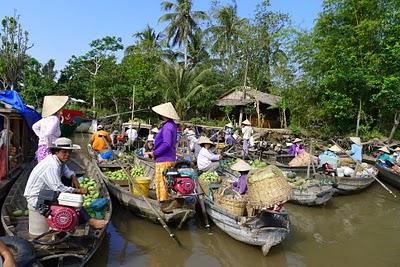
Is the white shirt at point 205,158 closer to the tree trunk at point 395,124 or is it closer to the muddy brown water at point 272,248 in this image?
the muddy brown water at point 272,248

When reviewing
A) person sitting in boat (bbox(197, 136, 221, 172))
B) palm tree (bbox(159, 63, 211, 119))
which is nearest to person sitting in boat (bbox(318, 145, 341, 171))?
person sitting in boat (bbox(197, 136, 221, 172))

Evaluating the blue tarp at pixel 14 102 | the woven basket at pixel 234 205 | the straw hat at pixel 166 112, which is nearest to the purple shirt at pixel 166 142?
the straw hat at pixel 166 112

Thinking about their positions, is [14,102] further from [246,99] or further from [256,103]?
[246,99]

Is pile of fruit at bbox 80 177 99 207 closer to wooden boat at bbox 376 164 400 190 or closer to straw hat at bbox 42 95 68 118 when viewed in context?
straw hat at bbox 42 95 68 118

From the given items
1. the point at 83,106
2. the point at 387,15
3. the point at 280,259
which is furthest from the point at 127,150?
the point at 83,106

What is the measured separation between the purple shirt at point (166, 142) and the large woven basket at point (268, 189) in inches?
63.2

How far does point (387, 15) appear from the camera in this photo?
18922mm

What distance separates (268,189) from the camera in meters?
6.02

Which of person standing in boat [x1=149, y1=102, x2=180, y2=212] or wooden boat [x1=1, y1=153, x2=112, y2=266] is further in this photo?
person standing in boat [x1=149, y1=102, x2=180, y2=212]

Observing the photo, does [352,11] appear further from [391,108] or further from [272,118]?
[272,118]

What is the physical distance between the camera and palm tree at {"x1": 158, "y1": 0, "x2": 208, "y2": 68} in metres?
32.6

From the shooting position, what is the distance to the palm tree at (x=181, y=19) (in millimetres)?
32562

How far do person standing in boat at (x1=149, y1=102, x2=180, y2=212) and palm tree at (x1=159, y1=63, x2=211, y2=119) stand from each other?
20364mm

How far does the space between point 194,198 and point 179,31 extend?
2777 cm
